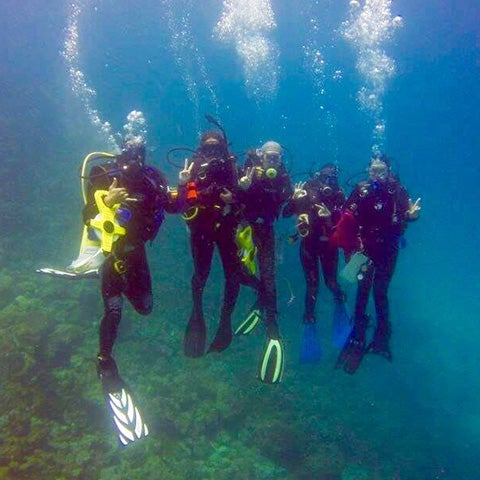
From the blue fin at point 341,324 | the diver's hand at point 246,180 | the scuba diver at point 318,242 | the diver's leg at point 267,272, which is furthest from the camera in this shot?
the blue fin at point 341,324

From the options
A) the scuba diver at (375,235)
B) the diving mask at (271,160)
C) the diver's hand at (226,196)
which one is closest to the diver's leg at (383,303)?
the scuba diver at (375,235)

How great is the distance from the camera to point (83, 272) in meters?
5.77

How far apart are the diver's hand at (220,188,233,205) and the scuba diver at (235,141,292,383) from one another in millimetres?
254

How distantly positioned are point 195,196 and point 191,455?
24.6ft

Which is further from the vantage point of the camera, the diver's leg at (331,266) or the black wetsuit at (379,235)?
the diver's leg at (331,266)

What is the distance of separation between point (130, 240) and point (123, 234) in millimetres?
342

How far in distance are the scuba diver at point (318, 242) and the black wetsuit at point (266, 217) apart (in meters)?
0.39

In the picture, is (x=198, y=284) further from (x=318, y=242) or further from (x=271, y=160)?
(x=318, y=242)

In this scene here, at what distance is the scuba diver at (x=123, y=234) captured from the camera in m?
5.42

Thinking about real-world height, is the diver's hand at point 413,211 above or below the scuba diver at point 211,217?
above

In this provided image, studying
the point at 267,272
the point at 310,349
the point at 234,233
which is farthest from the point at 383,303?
the point at 234,233

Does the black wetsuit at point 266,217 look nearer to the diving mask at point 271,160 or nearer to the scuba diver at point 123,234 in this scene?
the diving mask at point 271,160

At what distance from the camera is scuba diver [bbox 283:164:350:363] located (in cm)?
764

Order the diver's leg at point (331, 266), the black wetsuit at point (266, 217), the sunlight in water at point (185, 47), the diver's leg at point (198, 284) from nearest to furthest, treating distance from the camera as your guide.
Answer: the diver's leg at point (198, 284), the black wetsuit at point (266, 217), the diver's leg at point (331, 266), the sunlight in water at point (185, 47)
